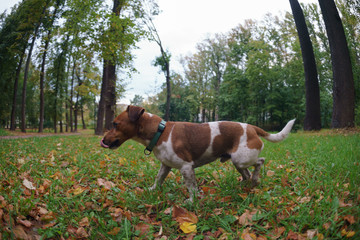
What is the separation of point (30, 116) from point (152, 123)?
43563 mm

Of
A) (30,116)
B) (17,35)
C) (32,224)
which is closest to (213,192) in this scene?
(32,224)

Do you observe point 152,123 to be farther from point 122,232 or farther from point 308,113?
point 308,113

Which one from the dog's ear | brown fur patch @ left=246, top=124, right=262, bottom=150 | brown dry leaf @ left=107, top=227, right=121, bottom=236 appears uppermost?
the dog's ear

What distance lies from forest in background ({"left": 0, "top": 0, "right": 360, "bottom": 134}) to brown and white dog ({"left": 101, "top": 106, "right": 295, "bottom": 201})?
5.40 m

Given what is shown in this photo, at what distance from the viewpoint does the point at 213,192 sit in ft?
10.1

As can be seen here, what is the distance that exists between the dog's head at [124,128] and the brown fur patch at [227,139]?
110 cm

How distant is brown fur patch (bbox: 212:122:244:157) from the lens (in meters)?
2.90

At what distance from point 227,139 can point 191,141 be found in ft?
1.56

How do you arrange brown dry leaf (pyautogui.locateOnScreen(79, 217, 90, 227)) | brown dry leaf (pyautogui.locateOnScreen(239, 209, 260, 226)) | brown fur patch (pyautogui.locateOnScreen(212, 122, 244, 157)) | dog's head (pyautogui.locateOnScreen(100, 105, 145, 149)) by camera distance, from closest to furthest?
brown dry leaf (pyautogui.locateOnScreen(239, 209, 260, 226)) < brown dry leaf (pyautogui.locateOnScreen(79, 217, 90, 227)) < brown fur patch (pyautogui.locateOnScreen(212, 122, 244, 157)) < dog's head (pyautogui.locateOnScreen(100, 105, 145, 149))

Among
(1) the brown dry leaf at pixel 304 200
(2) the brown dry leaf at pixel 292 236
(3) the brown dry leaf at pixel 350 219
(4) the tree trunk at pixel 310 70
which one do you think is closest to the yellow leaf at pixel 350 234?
(3) the brown dry leaf at pixel 350 219

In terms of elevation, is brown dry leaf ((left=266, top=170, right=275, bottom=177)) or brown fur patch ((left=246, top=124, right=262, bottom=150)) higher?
brown fur patch ((left=246, top=124, right=262, bottom=150))

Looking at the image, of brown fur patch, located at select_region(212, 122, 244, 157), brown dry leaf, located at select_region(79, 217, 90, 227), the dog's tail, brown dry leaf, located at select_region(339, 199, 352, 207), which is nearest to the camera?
brown dry leaf, located at select_region(339, 199, 352, 207)

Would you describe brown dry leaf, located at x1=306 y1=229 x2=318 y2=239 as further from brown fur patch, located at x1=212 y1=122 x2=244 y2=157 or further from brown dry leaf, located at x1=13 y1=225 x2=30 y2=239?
brown dry leaf, located at x1=13 y1=225 x2=30 y2=239

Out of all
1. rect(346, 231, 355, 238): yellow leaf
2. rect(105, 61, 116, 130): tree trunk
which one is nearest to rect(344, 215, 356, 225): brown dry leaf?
rect(346, 231, 355, 238): yellow leaf
